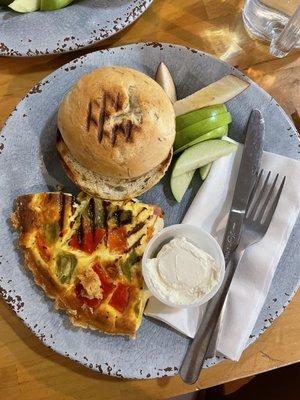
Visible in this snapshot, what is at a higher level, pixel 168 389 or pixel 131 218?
pixel 131 218

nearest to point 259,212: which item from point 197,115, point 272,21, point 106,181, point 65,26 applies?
point 197,115

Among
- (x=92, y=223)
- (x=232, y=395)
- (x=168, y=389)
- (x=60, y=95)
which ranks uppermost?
(x=60, y=95)

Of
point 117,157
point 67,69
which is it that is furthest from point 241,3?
point 117,157

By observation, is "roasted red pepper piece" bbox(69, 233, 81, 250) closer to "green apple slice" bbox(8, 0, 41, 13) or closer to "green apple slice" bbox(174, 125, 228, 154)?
"green apple slice" bbox(174, 125, 228, 154)

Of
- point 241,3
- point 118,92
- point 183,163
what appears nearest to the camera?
point 118,92

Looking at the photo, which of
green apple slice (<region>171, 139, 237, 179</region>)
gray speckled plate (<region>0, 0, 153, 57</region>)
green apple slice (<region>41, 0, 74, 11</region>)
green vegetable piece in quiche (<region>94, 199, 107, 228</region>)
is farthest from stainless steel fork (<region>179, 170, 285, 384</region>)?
green apple slice (<region>41, 0, 74, 11</region>)

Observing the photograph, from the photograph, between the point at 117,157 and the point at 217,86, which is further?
the point at 217,86

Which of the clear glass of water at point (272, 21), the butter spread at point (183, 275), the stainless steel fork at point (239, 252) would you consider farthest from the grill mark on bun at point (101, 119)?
the clear glass of water at point (272, 21)

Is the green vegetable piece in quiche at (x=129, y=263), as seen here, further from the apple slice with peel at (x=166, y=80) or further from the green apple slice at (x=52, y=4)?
the green apple slice at (x=52, y=4)

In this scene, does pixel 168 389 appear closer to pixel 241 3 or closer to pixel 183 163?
pixel 183 163
